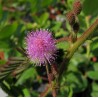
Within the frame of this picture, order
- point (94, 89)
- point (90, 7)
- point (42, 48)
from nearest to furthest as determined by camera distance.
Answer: point (42, 48) → point (90, 7) → point (94, 89)

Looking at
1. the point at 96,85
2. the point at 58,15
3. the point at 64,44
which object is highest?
the point at 58,15

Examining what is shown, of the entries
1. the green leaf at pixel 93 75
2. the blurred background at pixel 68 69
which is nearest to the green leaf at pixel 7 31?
the blurred background at pixel 68 69

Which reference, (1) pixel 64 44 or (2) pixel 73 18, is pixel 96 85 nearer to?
(1) pixel 64 44

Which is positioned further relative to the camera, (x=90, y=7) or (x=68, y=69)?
(x=68, y=69)

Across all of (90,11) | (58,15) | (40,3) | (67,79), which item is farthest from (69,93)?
(58,15)

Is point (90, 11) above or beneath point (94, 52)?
above

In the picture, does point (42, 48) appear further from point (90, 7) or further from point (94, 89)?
point (94, 89)

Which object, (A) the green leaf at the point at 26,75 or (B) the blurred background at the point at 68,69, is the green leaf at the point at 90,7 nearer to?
(B) the blurred background at the point at 68,69

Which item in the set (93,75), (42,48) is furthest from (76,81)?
(42,48)

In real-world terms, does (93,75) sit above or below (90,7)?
below

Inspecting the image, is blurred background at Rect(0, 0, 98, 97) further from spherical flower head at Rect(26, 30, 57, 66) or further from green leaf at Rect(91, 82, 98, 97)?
spherical flower head at Rect(26, 30, 57, 66)
